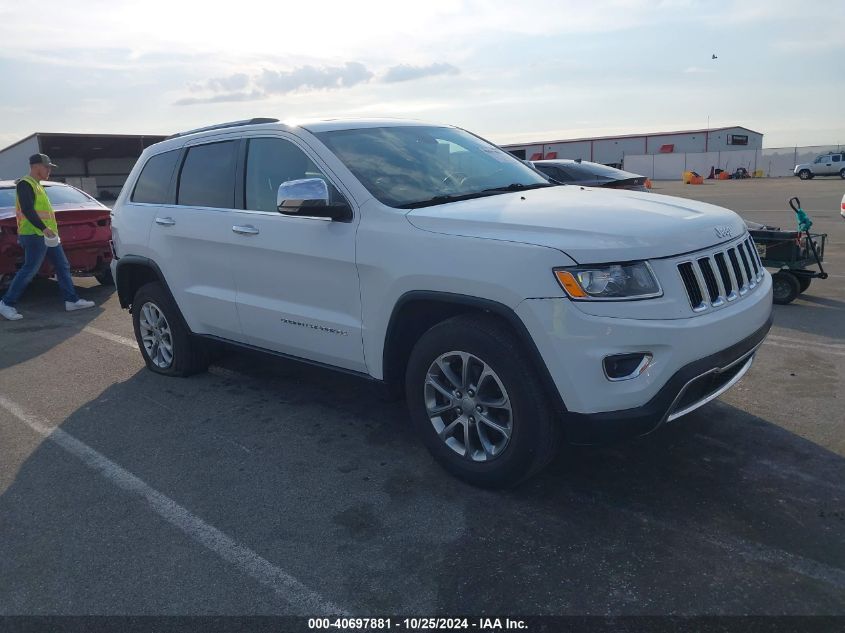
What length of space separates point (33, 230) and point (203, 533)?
21.7 feet

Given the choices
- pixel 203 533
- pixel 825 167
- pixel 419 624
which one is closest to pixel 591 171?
pixel 203 533

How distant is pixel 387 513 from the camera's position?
345 cm

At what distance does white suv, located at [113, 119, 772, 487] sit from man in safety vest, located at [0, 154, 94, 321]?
423 cm

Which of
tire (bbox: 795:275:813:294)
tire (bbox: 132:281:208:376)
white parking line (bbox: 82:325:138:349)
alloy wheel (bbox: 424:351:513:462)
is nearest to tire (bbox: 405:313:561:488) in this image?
alloy wheel (bbox: 424:351:513:462)

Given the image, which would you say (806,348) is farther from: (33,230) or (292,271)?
(33,230)

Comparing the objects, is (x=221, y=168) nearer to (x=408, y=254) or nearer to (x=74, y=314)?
(x=408, y=254)

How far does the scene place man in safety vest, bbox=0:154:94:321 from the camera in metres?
8.34

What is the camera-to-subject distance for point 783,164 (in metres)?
52.9

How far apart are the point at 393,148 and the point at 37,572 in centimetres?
293

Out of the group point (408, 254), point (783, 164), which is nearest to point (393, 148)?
point (408, 254)

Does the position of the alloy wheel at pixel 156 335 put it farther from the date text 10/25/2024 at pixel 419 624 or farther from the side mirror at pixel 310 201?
the date text 10/25/2024 at pixel 419 624

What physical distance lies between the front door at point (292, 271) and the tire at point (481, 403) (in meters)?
0.52

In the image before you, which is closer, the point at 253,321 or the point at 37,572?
the point at 37,572

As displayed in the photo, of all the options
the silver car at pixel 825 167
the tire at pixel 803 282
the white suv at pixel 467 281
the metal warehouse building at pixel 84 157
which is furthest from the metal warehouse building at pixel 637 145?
the white suv at pixel 467 281
